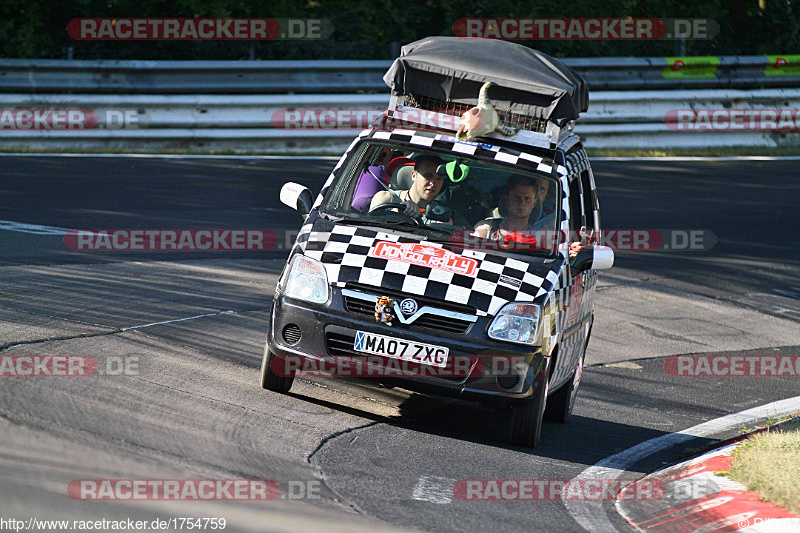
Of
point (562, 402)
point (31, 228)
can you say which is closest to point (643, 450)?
point (562, 402)

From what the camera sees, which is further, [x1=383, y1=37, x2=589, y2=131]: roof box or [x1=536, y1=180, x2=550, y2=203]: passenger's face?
[x1=383, y1=37, x2=589, y2=131]: roof box

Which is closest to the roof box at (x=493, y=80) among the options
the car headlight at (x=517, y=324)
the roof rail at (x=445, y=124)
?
the roof rail at (x=445, y=124)

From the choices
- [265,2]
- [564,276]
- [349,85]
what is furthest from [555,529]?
[265,2]

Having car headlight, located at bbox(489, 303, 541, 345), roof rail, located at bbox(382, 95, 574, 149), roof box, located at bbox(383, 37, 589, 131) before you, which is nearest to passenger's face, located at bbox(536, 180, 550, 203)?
roof rail, located at bbox(382, 95, 574, 149)

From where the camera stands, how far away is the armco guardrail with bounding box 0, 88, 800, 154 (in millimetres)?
15695

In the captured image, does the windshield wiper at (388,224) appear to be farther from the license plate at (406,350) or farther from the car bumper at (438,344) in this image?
the license plate at (406,350)

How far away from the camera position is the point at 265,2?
1855cm

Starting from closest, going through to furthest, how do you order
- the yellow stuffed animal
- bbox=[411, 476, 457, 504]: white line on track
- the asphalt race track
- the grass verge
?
the asphalt race track
bbox=[411, 476, 457, 504]: white line on track
the grass verge
the yellow stuffed animal

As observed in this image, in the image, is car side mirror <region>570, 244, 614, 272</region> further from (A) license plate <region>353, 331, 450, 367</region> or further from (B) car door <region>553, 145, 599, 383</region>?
(A) license plate <region>353, 331, 450, 367</region>

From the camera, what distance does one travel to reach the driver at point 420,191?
23.3ft

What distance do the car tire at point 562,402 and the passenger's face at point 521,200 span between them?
4.16 feet

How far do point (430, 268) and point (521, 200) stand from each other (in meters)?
0.98

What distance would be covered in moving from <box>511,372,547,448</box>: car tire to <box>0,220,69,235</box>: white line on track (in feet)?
20.1

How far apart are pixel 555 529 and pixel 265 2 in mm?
14818
